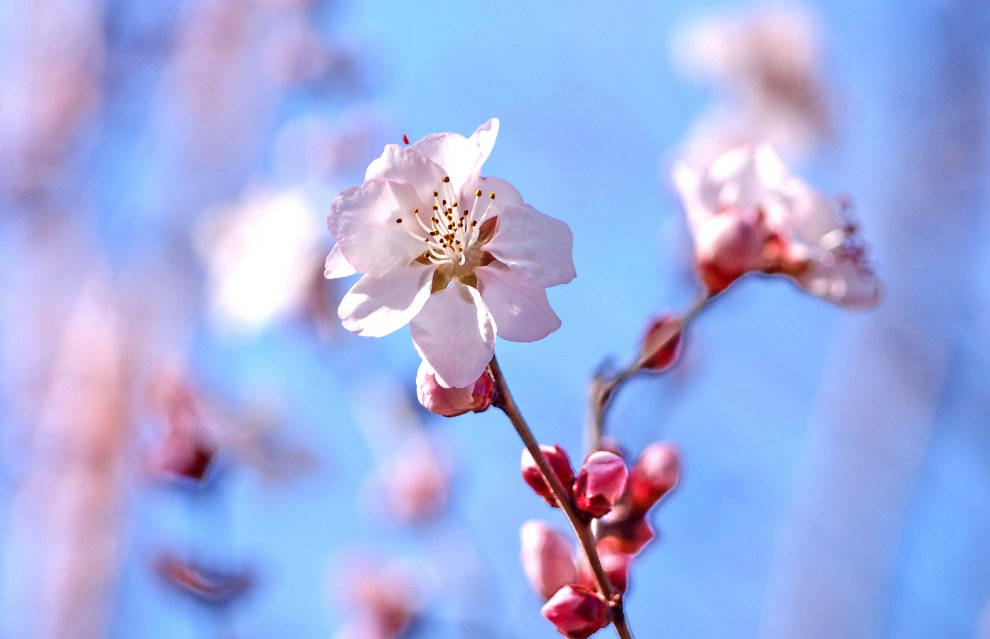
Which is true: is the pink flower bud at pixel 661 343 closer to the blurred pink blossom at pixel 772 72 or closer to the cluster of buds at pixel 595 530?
the cluster of buds at pixel 595 530

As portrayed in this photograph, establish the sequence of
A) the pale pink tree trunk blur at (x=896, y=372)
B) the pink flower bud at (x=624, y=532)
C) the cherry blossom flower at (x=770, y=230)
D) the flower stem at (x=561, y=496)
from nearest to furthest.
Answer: the flower stem at (x=561, y=496) < the pink flower bud at (x=624, y=532) < the cherry blossom flower at (x=770, y=230) < the pale pink tree trunk blur at (x=896, y=372)

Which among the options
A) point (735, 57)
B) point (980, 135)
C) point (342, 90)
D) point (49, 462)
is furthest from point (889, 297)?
point (49, 462)

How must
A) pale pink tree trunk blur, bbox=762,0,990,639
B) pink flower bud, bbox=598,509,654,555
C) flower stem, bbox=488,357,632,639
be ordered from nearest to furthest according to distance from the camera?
flower stem, bbox=488,357,632,639 → pink flower bud, bbox=598,509,654,555 → pale pink tree trunk blur, bbox=762,0,990,639

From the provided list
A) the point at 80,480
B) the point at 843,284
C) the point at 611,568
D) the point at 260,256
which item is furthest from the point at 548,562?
the point at 80,480

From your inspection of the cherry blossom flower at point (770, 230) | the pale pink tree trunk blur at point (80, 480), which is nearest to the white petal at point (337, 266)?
the cherry blossom flower at point (770, 230)

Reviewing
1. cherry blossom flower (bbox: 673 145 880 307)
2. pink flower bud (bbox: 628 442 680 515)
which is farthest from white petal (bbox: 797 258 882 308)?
pink flower bud (bbox: 628 442 680 515)

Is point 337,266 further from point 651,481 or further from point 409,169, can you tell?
point 651,481

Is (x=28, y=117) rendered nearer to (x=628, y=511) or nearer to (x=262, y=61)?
(x=262, y=61)

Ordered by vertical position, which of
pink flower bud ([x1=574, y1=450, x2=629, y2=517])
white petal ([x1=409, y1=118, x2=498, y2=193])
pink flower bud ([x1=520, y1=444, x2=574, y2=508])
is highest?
white petal ([x1=409, y1=118, x2=498, y2=193])

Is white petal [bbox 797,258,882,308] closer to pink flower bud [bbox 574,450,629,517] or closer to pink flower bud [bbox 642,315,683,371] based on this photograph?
pink flower bud [bbox 642,315,683,371]
